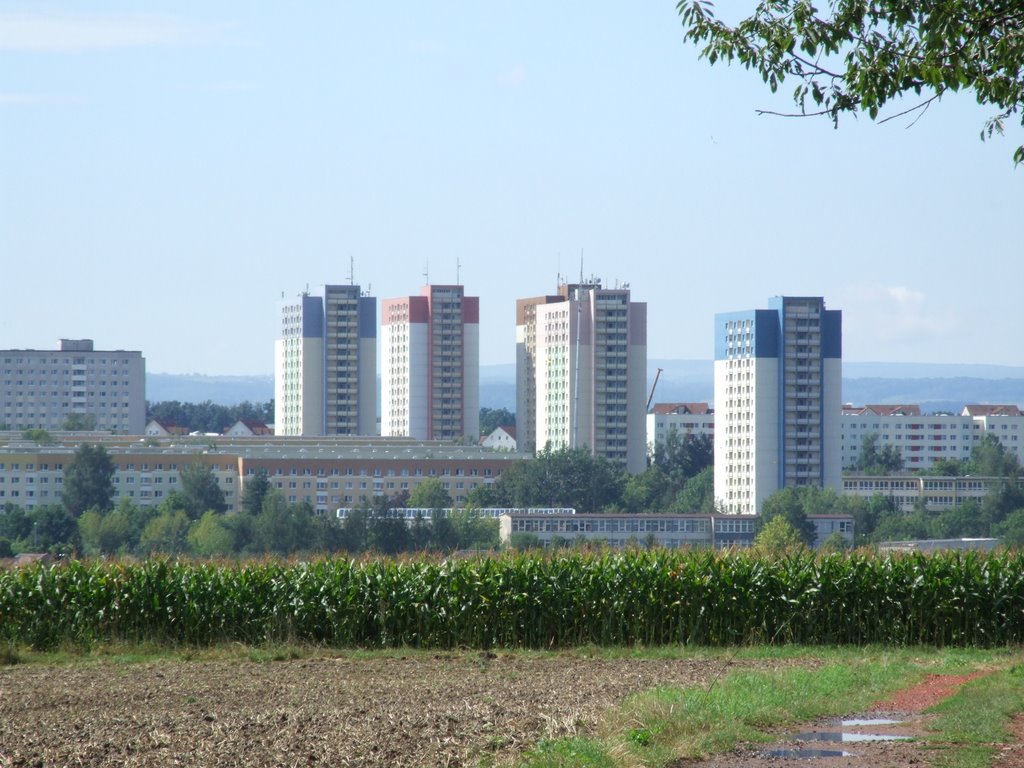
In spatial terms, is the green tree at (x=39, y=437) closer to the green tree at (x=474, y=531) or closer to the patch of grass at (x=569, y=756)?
the green tree at (x=474, y=531)

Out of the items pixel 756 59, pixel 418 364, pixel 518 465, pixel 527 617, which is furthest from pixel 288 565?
pixel 418 364

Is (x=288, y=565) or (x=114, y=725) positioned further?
(x=288, y=565)

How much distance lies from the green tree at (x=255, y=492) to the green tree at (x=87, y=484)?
9965mm

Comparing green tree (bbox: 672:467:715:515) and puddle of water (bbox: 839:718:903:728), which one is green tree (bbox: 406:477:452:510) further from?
puddle of water (bbox: 839:718:903:728)

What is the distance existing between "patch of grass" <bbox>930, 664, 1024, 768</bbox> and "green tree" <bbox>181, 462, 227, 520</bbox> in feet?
→ 319

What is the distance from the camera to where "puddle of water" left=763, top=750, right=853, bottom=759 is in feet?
32.8

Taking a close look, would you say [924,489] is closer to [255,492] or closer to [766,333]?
[766,333]

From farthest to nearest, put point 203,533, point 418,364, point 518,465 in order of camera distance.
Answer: point 418,364, point 518,465, point 203,533

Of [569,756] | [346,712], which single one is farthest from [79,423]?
[569,756]

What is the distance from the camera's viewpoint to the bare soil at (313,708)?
9.94 m

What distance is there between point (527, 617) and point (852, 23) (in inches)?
385

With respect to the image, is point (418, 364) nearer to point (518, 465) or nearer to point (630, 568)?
point (518, 465)

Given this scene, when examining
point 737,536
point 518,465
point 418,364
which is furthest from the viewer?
point 418,364

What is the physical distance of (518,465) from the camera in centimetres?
12025
